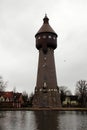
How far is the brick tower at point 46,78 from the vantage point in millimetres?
55156

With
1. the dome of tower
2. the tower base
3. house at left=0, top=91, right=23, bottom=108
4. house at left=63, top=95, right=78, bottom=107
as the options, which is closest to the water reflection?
the tower base

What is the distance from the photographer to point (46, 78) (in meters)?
55.8

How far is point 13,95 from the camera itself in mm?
74062

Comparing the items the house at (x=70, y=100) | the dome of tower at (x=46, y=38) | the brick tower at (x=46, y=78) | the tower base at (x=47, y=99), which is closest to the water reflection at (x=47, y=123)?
the tower base at (x=47, y=99)

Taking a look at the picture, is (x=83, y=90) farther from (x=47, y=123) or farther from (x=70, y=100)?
(x=47, y=123)

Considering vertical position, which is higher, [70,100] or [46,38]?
[46,38]

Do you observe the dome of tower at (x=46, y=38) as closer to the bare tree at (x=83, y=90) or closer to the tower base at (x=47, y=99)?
the tower base at (x=47, y=99)

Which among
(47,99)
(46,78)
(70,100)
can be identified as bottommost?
(47,99)


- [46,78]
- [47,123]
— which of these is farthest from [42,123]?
[46,78]

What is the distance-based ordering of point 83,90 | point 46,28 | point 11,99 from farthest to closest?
1. point 11,99
2. point 83,90
3. point 46,28

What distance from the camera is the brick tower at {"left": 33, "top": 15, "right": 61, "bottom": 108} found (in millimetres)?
55156

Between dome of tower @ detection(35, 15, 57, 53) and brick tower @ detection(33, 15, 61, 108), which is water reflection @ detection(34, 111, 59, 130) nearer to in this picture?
brick tower @ detection(33, 15, 61, 108)

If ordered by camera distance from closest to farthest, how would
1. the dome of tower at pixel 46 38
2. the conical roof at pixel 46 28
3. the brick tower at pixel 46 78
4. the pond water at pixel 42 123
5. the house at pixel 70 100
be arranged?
the pond water at pixel 42 123
the brick tower at pixel 46 78
the dome of tower at pixel 46 38
the conical roof at pixel 46 28
the house at pixel 70 100

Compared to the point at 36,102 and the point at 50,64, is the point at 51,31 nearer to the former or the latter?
the point at 50,64
